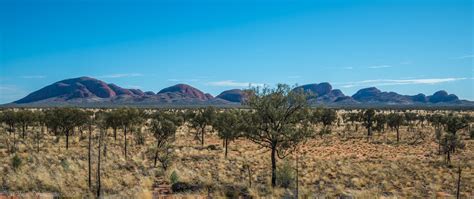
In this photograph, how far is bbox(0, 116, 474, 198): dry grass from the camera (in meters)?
21.2

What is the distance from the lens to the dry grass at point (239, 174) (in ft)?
69.6

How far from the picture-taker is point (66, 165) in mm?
27844

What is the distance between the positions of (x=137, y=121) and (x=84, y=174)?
105 feet

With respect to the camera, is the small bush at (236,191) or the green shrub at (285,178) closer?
the small bush at (236,191)

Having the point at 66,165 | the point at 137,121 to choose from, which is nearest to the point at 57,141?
the point at 137,121

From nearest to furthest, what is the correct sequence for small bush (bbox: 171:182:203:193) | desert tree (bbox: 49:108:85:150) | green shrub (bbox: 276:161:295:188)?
1. small bush (bbox: 171:182:203:193)
2. green shrub (bbox: 276:161:295:188)
3. desert tree (bbox: 49:108:85:150)

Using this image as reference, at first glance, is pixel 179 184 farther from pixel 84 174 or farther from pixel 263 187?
pixel 84 174

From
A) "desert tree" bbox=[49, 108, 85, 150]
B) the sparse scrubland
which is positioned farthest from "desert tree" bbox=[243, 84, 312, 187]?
"desert tree" bbox=[49, 108, 85, 150]

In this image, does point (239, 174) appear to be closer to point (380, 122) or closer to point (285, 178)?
point (285, 178)

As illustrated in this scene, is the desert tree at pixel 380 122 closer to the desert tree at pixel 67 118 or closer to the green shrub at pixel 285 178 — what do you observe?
the green shrub at pixel 285 178

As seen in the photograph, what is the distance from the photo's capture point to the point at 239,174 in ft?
95.8

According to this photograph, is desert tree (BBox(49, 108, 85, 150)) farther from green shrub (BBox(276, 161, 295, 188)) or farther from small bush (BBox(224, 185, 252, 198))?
small bush (BBox(224, 185, 252, 198))

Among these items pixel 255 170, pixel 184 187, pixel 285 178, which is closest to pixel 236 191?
pixel 184 187

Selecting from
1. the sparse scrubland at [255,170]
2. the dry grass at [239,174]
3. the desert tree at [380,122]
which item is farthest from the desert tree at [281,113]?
the desert tree at [380,122]
